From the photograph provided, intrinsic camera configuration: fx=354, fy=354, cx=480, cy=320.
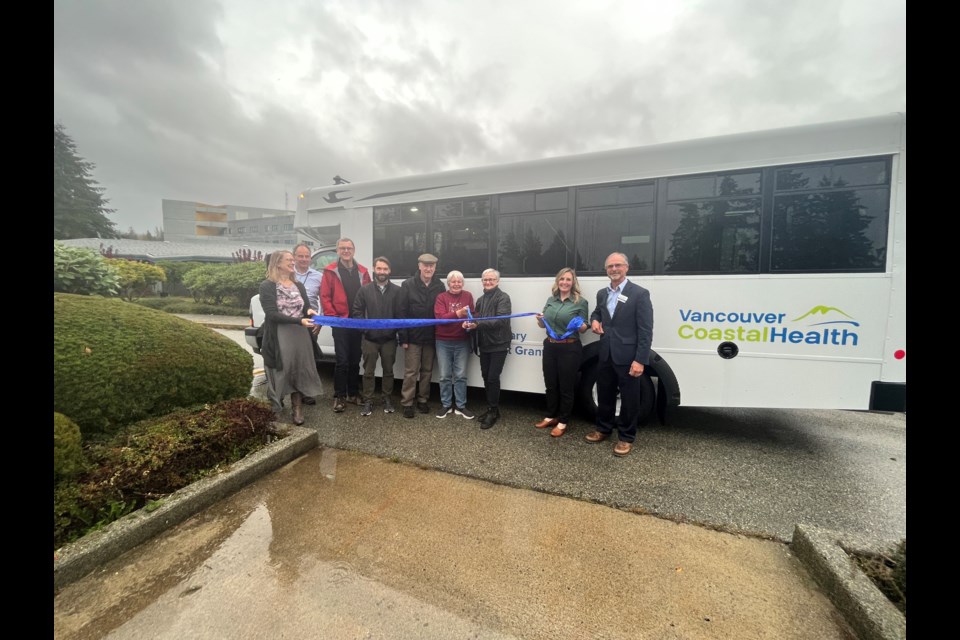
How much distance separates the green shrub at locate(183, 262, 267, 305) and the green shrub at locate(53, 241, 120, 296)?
32.7ft

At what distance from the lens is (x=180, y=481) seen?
257 cm

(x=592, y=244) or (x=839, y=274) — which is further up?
(x=592, y=244)

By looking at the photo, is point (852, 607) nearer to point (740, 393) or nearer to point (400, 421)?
point (740, 393)

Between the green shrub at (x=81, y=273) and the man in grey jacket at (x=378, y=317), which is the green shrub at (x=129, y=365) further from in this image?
the green shrub at (x=81, y=273)

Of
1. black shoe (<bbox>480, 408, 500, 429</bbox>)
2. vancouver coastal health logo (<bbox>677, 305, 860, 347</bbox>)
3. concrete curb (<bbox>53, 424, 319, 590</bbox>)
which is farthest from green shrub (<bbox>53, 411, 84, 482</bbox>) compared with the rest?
vancouver coastal health logo (<bbox>677, 305, 860, 347</bbox>)

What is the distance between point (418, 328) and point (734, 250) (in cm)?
344

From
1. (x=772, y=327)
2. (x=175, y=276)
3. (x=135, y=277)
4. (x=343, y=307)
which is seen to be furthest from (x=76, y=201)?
(x=772, y=327)

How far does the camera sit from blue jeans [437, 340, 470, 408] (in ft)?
14.2

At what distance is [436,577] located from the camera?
6.49 ft

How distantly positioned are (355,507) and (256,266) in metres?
19.8

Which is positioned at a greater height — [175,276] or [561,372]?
[175,276]

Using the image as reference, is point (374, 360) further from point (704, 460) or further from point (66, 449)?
point (704, 460)
